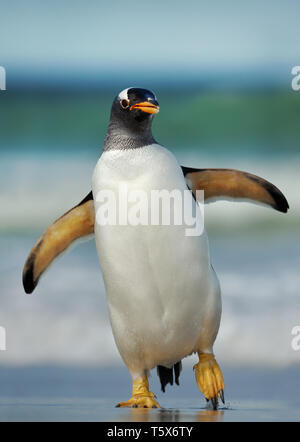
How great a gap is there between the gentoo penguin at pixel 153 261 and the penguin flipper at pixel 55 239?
0.22 ft

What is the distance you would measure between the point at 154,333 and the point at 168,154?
2.05ft

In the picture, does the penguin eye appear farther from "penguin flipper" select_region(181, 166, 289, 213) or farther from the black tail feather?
the black tail feather

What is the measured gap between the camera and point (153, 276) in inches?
100

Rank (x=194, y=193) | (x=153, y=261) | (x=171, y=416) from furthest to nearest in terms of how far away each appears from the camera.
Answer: (x=194, y=193), (x=153, y=261), (x=171, y=416)

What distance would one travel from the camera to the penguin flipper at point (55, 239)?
2848 mm

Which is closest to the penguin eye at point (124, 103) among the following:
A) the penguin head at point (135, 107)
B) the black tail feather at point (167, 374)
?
the penguin head at point (135, 107)

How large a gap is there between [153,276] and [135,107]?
0.58 meters

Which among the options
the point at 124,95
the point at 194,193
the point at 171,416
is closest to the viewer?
the point at 171,416

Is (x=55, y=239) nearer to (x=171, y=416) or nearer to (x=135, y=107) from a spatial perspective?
(x=135, y=107)

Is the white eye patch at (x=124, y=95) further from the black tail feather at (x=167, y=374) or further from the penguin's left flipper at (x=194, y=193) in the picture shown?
the black tail feather at (x=167, y=374)

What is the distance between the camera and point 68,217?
2.85 meters

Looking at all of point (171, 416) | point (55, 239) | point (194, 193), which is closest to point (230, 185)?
point (194, 193)
